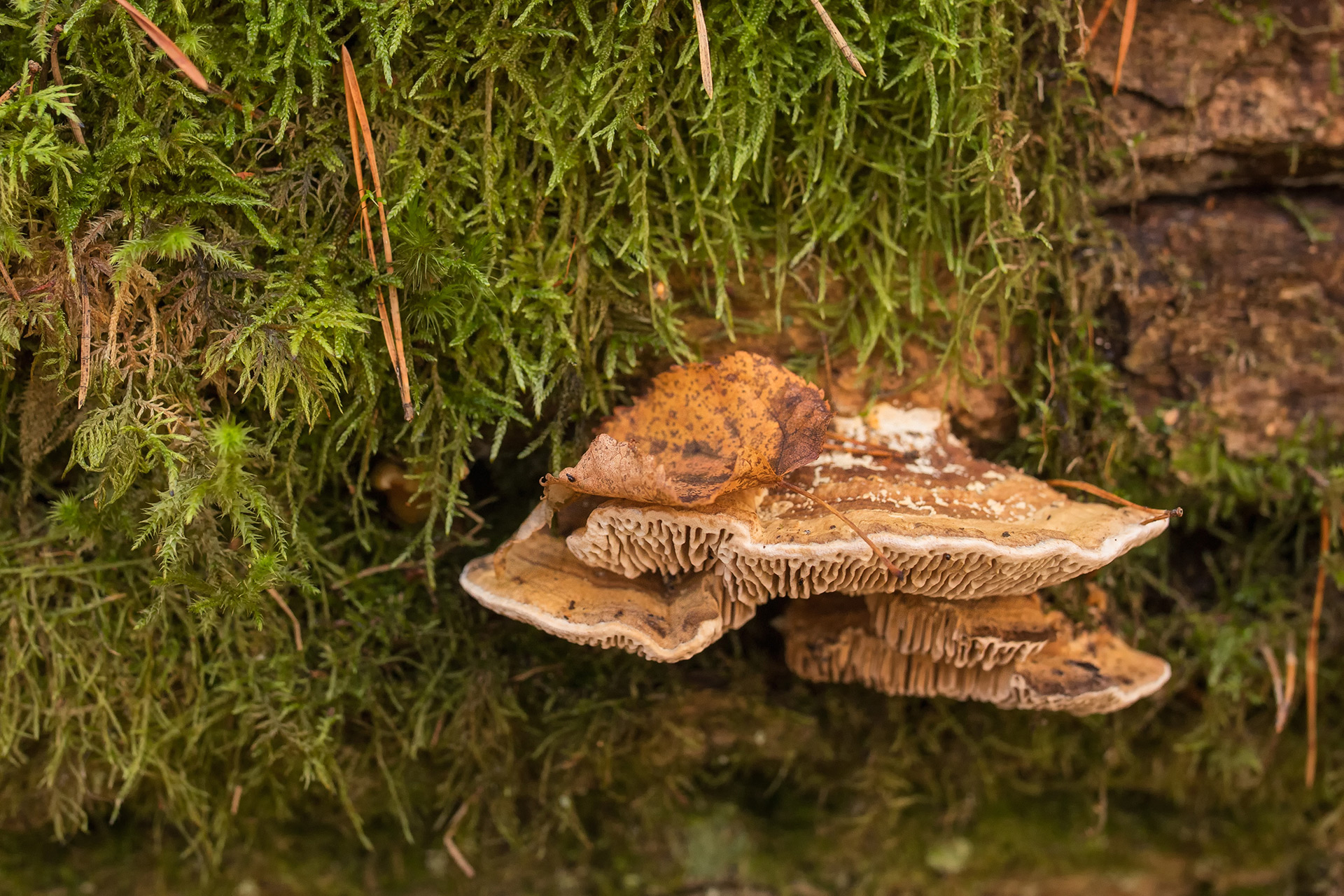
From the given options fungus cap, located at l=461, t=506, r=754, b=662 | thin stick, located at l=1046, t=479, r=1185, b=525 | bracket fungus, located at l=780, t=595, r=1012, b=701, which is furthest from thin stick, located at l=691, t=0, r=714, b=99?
bracket fungus, located at l=780, t=595, r=1012, b=701

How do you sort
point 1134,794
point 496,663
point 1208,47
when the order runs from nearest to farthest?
point 1208,47
point 496,663
point 1134,794

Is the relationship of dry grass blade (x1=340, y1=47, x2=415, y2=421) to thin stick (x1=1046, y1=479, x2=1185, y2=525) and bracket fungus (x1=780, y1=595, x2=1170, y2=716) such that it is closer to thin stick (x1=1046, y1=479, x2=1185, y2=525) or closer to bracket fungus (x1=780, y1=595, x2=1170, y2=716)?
bracket fungus (x1=780, y1=595, x2=1170, y2=716)

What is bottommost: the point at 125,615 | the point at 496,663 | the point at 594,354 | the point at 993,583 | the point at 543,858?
the point at 543,858

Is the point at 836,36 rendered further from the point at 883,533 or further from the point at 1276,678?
the point at 1276,678

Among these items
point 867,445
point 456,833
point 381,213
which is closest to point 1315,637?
point 867,445

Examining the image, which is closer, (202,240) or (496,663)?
(202,240)

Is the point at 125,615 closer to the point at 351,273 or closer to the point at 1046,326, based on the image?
the point at 351,273

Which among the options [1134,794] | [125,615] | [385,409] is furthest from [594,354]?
[1134,794]
